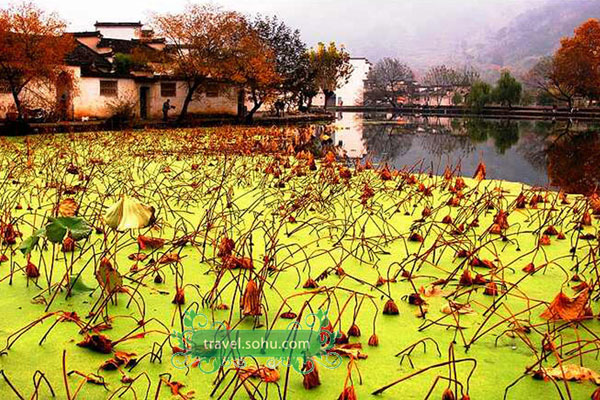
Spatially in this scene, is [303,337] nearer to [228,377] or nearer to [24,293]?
[228,377]

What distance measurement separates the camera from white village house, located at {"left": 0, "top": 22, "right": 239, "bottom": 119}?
20328 mm

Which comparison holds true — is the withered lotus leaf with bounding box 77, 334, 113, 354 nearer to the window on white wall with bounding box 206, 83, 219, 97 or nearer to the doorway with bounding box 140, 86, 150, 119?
the window on white wall with bounding box 206, 83, 219, 97

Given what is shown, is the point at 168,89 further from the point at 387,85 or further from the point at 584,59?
the point at 387,85

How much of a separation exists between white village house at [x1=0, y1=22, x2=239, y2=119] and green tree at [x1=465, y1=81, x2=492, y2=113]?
963 inches

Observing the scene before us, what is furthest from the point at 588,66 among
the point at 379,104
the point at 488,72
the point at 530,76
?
the point at 488,72

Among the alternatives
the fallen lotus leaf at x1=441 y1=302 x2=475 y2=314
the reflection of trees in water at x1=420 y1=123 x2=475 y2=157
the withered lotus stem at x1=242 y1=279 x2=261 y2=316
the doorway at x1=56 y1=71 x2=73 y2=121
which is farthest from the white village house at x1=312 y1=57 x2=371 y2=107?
the withered lotus stem at x1=242 y1=279 x2=261 y2=316

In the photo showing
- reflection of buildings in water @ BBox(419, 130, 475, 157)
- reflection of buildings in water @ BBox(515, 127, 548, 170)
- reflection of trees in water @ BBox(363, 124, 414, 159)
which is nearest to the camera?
reflection of buildings in water @ BBox(515, 127, 548, 170)

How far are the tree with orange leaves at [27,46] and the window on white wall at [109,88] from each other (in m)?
5.43

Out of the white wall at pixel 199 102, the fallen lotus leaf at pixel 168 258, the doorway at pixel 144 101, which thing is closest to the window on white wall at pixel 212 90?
the white wall at pixel 199 102

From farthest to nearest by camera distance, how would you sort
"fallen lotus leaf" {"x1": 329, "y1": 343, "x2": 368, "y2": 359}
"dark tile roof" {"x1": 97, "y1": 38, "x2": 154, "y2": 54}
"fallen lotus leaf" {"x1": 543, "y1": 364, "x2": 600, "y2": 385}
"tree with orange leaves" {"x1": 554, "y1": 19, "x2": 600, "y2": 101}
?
"tree with orange leaves" {"x1": 554, "y1": 19, "x2": 600, "y2": 101}, "dark tile roof" {"x1": 97, "y1": 38, "x2": 154, "y2": 54}, "fallen lotus leaf" {"x1": 329, "y1": 343, "x2": 368, "y2": 359}, "fallen lotus leaf" {"x1": 543, "y1": 364, "x2": 600, "y2": 385}

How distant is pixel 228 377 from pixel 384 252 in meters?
1.95

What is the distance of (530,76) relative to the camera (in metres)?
51.2

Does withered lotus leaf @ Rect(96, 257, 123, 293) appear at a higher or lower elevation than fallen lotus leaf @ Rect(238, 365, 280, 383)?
higher

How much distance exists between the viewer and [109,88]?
75.3 ft
